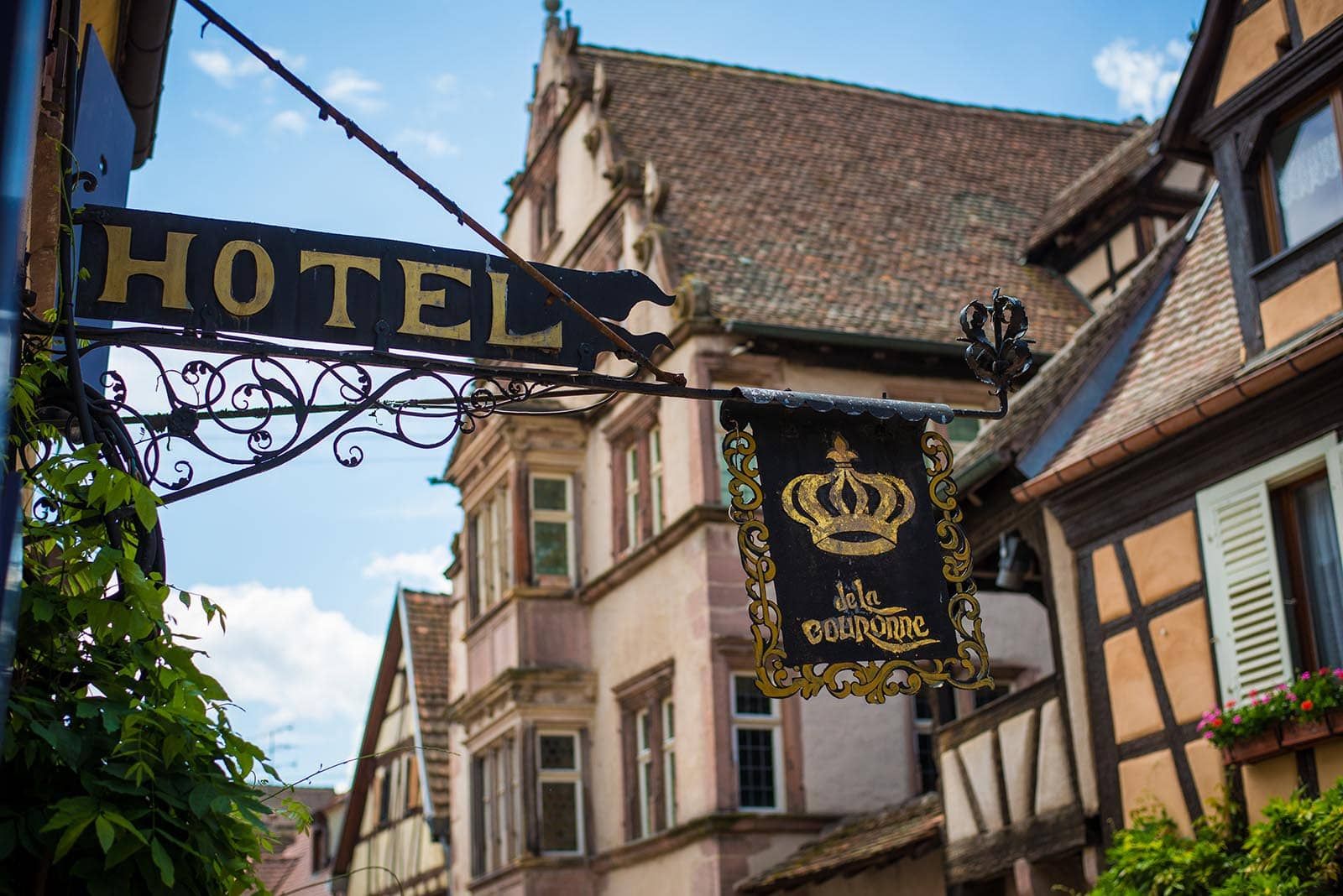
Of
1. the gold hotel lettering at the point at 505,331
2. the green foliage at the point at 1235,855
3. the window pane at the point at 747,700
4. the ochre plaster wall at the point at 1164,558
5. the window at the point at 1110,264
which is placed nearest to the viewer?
the gold hotel lettering at the point at 505,331

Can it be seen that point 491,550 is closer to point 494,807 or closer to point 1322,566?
point 494,807

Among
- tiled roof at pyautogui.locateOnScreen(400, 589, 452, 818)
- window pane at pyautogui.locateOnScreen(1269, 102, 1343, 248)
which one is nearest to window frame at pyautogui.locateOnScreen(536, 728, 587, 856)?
tiled roof at pyautogui.locateOnScreen(400, 589, 452, 818)

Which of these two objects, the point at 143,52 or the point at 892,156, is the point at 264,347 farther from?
the point at 892,156

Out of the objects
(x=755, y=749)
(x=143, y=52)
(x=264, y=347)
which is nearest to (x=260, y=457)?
(x=264, y=347)

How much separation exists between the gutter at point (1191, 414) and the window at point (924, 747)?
543 centimetres

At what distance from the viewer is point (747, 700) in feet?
58.5

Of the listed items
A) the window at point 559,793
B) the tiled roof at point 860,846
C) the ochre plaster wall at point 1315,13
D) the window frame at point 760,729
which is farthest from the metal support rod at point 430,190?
the window at point 559,793

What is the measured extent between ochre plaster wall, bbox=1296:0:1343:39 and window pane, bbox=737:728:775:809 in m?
9.11

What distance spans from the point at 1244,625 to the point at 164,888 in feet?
29.5

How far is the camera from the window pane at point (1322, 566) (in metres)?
10.8

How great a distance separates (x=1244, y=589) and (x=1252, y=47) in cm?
393

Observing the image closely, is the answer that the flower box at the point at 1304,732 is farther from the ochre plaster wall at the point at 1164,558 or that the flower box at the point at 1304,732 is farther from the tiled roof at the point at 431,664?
the tiled roof at the point at 431,664

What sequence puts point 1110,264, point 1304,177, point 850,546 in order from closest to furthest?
1. point 850,546
2. point 1304,177
3. point 1110,264

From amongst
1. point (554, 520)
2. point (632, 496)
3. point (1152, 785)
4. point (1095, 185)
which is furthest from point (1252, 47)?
point (554, 520)
